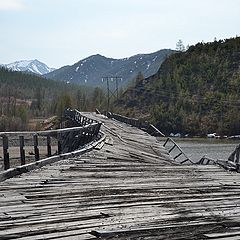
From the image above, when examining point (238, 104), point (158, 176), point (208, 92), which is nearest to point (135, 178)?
point (158, 176)

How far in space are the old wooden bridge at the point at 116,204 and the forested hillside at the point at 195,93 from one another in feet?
324

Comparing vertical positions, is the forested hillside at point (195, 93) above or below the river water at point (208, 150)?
above

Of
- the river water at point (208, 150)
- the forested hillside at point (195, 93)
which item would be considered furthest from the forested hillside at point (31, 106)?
the river water at point (208, 150)

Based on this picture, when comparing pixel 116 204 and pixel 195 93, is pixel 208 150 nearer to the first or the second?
pixel 116 204

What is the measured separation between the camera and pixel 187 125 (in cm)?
11531

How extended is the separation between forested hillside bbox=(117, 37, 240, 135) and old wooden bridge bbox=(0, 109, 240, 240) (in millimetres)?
98635

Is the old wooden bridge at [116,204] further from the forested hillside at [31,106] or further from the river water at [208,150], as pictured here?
the forested hillside at [31,106]

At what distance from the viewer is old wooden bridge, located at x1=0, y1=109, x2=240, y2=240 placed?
21.7ft

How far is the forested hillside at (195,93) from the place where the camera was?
116m

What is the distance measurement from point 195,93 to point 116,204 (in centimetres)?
12928

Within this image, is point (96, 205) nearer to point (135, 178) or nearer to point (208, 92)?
point (135, 178)

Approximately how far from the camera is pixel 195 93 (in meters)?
136

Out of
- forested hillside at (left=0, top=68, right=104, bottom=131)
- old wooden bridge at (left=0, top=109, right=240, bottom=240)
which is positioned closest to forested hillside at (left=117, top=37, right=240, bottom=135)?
forested hillside at (left=0, top=68, right=104, bottom=131)

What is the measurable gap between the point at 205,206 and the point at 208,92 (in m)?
126
